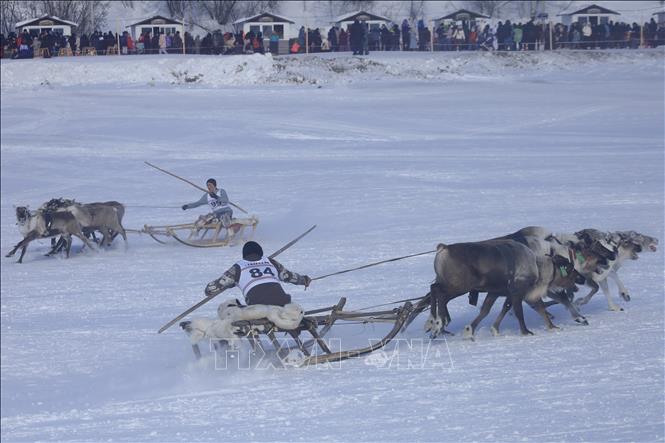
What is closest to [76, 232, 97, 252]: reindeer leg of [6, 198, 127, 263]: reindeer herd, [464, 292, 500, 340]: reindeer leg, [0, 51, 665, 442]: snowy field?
[6, 198, 127, 263]: reindeer herd

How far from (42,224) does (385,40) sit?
25673mm

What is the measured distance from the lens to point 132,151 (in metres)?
25.7

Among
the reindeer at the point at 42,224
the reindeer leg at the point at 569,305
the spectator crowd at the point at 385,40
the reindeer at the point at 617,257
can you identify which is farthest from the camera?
the spectator crowd at the point at 385,40

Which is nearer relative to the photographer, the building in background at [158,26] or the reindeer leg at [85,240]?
the reindeer leg at [85,240]

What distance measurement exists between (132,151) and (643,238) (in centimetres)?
1707

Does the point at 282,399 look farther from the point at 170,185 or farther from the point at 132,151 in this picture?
the point at 132,151

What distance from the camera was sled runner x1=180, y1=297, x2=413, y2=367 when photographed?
8305mm

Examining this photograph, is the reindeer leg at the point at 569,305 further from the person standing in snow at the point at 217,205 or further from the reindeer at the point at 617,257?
the person standing in snow at the point at 217,205

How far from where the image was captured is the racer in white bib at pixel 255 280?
8555mm

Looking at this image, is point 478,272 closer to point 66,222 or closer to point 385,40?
point 66,222

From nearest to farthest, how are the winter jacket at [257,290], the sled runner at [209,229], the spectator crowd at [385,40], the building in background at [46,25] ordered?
1. the winter jacket at [257,290]
2. the sled runner at [209,229]
3. the building in background at [46,25]
4. the spectator crowd at [385,40]

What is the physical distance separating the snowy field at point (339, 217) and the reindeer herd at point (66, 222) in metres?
0.32

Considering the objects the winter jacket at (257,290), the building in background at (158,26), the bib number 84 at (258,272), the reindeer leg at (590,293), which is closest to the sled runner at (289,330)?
the winter jacket at (257,290)

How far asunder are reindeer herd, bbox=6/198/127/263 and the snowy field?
0.32 metres
